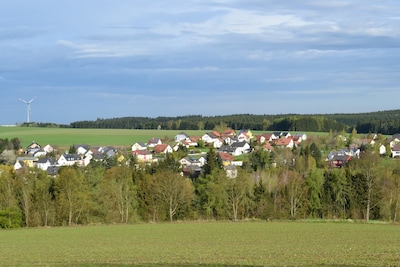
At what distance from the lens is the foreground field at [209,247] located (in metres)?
22.4

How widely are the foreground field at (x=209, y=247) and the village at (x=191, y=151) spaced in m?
48.0

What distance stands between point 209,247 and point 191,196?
101 ft

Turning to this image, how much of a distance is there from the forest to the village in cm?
2745

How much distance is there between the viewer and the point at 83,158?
120 metres

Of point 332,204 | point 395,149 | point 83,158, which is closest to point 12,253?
point 332,204

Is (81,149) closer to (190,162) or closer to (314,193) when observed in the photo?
(190,162)

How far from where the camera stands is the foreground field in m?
22.4

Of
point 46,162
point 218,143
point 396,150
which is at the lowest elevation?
point 46,162

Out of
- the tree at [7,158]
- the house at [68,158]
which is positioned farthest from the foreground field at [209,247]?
the house at [68,158]

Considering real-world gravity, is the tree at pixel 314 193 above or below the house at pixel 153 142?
below

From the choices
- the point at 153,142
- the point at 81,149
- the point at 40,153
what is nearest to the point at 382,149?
the point at 153,142

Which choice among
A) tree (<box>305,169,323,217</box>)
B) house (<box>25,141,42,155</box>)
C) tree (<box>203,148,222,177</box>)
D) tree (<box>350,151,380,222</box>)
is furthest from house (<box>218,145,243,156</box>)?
tree (<box>350,151,380,222</box>)

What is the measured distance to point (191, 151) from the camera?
134750 mm

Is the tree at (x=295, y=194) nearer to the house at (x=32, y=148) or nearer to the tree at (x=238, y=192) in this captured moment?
the tree at (x=238, y=192)
